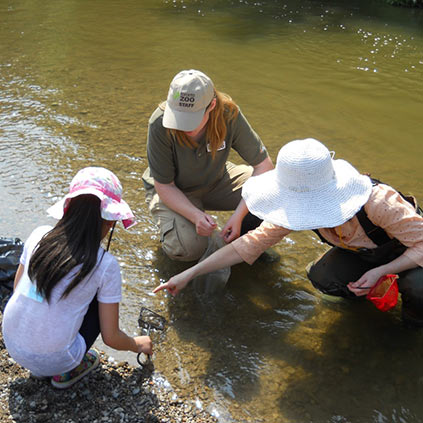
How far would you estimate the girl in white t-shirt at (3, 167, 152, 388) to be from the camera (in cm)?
183

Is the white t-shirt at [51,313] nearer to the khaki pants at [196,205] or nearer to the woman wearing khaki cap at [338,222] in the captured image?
the woman wearing khaki cap at [338,222]

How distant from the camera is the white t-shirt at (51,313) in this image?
188 centimetres

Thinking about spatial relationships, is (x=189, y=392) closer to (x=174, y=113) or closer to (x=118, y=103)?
(x=174, y=113)

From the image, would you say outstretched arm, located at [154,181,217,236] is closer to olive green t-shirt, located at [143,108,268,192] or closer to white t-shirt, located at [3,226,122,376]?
olive green t-shirt, located at [143,108,268,192]

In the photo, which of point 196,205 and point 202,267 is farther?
point 196,205

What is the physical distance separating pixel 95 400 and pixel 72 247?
0.71m

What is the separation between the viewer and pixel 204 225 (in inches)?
105

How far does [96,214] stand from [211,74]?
458cm

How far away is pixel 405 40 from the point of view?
763cm

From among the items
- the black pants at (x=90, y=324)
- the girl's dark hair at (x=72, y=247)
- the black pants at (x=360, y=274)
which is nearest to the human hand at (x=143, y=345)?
the black pants at (x=90, y=324)

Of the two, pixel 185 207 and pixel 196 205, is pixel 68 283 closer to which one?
pixel 185 207

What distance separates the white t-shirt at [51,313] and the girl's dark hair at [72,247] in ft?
0.12

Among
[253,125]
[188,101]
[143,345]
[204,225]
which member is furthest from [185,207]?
[253,125]

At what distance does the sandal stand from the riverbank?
0.04 meters
